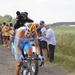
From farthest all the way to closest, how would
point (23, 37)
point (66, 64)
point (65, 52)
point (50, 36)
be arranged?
1. point (65, 52)
2. point (50, 36)
3. point (66, 64)
4. point (23, 37)

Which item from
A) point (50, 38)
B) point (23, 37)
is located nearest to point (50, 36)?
point (50, 38)

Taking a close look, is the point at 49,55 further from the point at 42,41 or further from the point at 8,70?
the point at 8,70

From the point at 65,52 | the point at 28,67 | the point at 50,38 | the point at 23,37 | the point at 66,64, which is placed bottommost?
the point at 65,52

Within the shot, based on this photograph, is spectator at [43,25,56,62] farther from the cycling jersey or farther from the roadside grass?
the cycling jersey

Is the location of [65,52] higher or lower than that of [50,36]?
lower

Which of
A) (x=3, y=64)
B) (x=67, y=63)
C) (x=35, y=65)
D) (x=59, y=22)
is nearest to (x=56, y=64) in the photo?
(x=67, y=63)

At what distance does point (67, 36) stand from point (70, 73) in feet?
28.7

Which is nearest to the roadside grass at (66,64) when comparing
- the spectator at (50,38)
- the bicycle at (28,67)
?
the spectator at (50,38)

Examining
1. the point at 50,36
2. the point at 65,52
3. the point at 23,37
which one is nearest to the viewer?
the point at 23,37

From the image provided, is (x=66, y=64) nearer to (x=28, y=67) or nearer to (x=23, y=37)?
(x=28, y=67)

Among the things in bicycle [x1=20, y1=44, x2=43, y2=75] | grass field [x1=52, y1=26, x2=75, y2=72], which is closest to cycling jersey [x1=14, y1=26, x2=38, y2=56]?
bicycle [x1=20, y1=44, x2=43, y2=75]

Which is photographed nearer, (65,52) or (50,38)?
(50,38)

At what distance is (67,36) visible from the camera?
684 inches

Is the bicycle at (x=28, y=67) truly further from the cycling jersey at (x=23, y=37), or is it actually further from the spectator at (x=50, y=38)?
the spectator at (x=50, y=38)
